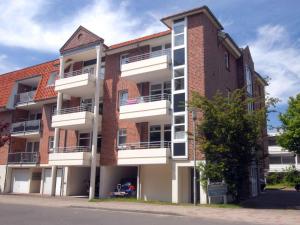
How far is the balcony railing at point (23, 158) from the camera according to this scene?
105 feet

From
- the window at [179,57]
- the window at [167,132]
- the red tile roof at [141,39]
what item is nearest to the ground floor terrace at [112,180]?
the window at [167,132]

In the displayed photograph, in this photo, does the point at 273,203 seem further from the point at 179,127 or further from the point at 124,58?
the point at 124,58

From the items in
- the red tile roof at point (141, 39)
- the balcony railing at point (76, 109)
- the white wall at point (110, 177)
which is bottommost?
the white wall at point (110, 177)

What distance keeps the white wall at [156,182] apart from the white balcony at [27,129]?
12713mm

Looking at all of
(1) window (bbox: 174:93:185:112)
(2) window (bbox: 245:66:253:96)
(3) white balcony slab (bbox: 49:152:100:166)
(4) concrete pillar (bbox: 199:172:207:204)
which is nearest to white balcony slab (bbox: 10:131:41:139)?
(3) white balcony slab (bbox: 49:152:100:166)

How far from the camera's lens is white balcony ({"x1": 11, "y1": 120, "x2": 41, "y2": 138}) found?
32688 mm

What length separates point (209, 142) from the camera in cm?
2027

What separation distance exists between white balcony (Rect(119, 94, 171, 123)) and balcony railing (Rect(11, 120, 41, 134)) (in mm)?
11099

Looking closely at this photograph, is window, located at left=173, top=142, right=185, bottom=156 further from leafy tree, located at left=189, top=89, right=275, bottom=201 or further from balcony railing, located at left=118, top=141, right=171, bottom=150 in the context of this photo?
leafy tree, located at left=189, top=89, right=275, bottom=201

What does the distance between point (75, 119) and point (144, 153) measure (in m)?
6.98

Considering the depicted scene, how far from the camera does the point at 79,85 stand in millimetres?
27828

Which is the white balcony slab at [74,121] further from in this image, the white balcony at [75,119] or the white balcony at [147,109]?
the white balcony at [147,109]

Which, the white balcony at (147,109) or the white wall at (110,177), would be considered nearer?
the white balcony at (147,109)

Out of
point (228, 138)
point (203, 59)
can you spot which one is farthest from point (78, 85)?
point (228, 138)
